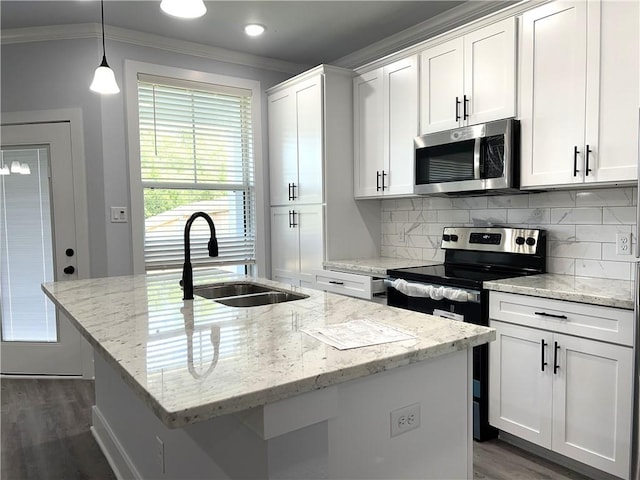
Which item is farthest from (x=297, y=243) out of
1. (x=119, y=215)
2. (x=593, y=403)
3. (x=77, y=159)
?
(x=593, y=403)

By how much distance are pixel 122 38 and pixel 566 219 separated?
3.35 m

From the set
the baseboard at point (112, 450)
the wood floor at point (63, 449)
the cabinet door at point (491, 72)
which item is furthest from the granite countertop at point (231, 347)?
the cabinet door at point (491, 72)

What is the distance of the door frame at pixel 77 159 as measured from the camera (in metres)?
3.55

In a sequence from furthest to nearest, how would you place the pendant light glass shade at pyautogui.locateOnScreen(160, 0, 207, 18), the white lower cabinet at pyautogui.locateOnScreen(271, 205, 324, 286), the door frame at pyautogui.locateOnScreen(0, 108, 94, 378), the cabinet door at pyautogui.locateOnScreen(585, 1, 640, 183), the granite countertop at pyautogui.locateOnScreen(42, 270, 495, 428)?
the white lower cabinet at pyautogui.locateOnScreen(271, 205, 324, 286), the door frame at pyautogui.locateOnScreen(0, 108, 94, 378), the cabinet door at pyautogui.locateOnScreen(585, 1, 640, 183), the pendant light glass shade at pyautogui.locateOnScreen(160, 0, 207, 18), the granite countertop at pyautogui.locateOnScreen(42, 270, 495, 428)

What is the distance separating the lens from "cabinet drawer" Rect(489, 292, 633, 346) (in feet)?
6.41

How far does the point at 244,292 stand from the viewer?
2.53m

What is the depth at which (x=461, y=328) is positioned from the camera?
55.6 inches

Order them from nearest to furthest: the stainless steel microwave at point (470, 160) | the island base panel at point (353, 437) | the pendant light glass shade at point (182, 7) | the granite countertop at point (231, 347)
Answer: the granite countertop at point (231, 347) < the island base panel at point (353, 437) < the pendant light glass shade at point (182, 7) < the stainless steel microwave at point (470, 160)

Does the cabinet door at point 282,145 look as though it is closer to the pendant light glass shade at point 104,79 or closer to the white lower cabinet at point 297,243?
the white lower cabinet at point 297,243

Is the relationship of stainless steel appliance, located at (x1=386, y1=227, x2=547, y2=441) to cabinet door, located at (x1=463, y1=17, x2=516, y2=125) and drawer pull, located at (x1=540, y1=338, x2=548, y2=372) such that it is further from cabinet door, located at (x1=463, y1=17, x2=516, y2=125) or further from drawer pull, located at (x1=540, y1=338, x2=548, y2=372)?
cabinet door, located at (x1=463, y1=17, x2=516, y2=125)

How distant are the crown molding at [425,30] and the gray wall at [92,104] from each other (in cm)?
177

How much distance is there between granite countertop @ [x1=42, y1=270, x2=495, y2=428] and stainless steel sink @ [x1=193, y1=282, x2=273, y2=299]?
0.45 metres

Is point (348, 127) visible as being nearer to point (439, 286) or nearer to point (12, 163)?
point (439, 286)

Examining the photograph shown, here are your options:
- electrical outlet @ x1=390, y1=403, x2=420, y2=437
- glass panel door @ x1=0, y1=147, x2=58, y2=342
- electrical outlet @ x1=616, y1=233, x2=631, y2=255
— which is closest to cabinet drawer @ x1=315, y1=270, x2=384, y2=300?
electrical outlet @ x1=616, y1=233, x2=631, y2=255
